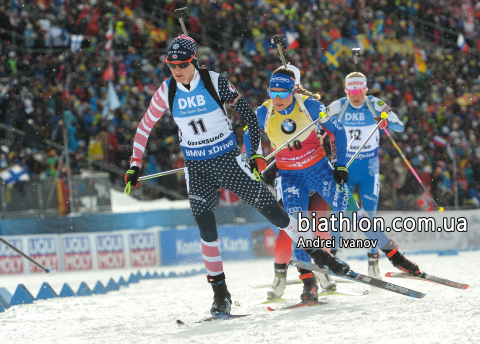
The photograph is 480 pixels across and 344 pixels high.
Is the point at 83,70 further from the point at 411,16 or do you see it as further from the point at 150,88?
the point at 411,16

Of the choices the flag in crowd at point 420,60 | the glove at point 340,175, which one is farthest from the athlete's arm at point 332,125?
the flag in crowd at point 420,60

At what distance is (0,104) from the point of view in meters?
14.2

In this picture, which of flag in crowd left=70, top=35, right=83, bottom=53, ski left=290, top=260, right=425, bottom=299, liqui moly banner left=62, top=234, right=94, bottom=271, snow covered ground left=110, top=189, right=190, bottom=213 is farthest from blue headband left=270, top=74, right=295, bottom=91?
flag in crowd left=70, top=35, right=83, bottom=53

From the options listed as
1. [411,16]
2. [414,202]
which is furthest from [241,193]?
[411,16]

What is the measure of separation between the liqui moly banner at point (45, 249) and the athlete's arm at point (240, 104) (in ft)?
26.3

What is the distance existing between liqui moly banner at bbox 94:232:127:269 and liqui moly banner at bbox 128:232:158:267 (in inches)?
6.4

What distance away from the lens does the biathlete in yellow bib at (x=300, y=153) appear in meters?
5.64

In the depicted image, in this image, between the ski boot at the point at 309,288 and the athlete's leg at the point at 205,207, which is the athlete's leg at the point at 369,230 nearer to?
the ski boot at the point at 309,288

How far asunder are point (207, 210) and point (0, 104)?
10775mm

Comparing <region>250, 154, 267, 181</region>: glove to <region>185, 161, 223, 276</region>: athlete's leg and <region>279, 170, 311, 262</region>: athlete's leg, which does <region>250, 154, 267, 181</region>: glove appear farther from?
<region>279, 170, 311, 262</region>: athlete's leg

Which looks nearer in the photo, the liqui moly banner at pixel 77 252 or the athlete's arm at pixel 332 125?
the athlete's arm at pixel 332 125

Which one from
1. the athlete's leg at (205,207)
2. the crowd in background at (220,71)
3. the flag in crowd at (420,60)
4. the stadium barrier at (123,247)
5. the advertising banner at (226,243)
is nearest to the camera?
the athlete's leg at (205,207)

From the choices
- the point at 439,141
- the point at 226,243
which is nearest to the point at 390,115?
the point at 226,243

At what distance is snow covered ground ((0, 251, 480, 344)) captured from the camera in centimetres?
377
